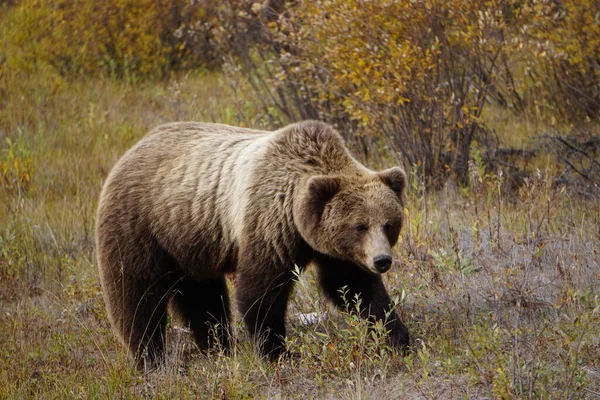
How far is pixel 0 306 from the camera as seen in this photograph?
21.5ft

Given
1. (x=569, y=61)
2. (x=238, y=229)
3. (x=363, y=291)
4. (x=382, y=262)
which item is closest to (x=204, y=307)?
(x=238, y=229)

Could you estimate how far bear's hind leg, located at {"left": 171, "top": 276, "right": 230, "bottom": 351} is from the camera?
570cm

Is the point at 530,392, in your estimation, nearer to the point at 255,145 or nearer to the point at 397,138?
the point at 255,145

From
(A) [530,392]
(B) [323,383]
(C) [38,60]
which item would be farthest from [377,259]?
(C) [38,60]

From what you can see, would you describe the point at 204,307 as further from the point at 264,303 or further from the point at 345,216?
the point at 345,216

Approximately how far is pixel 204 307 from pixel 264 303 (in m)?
1.09

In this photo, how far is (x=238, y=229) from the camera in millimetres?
4934

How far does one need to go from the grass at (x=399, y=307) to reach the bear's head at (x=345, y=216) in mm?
410

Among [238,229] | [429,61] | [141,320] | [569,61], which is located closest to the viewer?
[238,229]

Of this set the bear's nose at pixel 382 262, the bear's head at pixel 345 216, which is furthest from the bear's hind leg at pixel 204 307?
the bear's nose at pixel 382 262

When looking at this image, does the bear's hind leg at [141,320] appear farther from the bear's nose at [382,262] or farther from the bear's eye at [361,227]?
the bear's nose at [382,262]

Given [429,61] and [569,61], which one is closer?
[429,61]

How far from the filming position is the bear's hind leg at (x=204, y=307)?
5.70 m

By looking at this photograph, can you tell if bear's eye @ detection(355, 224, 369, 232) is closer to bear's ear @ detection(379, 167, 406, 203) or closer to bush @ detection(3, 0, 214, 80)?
bear's ear @ detection(379, 167, 406, 203)
